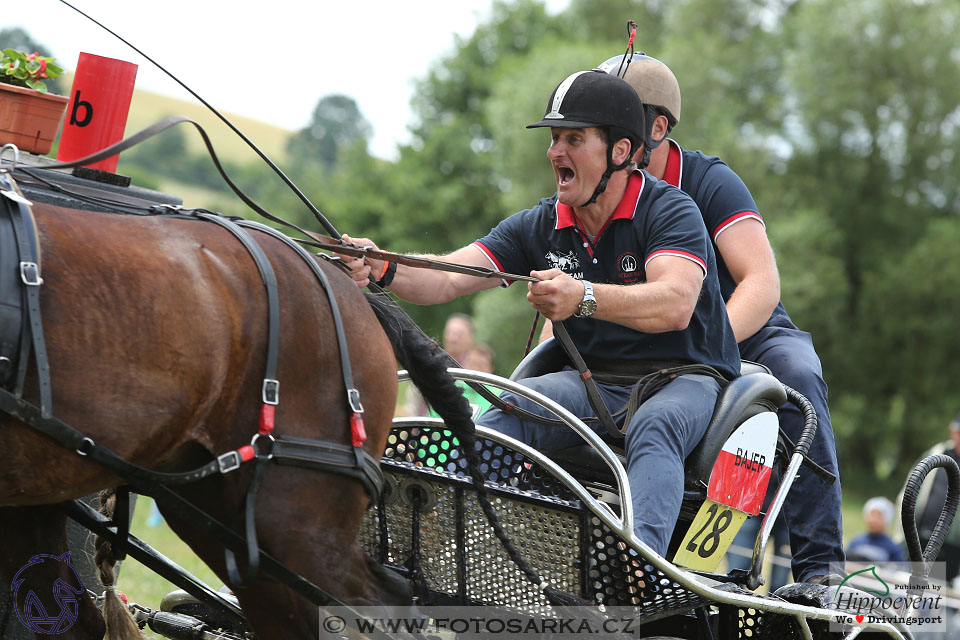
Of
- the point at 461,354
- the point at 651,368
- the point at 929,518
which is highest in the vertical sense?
the point at 651,368

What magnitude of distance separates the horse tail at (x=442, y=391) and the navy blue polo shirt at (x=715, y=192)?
1694 mm

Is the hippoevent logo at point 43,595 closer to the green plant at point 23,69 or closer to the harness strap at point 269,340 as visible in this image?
the harness strap at point 269,340

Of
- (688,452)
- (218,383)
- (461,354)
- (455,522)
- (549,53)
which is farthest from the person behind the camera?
(549,53)

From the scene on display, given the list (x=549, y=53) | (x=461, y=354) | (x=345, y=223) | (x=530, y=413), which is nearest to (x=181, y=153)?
(x=345, y=223)

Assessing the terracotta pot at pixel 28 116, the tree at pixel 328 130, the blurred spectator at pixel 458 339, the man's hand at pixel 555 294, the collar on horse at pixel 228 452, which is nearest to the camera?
the collar on horse at pixel 228 452

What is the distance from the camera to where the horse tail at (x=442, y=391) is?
271cm

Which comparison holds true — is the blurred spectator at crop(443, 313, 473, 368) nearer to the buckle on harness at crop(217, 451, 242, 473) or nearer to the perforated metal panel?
the perforated metal panel

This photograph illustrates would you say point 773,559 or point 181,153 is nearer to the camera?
point 773,559

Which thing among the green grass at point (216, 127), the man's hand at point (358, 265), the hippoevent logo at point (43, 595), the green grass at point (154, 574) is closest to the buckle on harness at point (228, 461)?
the man's hand at point (358, 265)

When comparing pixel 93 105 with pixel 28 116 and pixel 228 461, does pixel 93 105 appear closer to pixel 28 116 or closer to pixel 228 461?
pixel 28 116

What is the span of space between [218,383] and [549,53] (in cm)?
2297

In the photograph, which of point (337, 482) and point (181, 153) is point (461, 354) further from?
point (181, 153)

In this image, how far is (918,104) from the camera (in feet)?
68.4

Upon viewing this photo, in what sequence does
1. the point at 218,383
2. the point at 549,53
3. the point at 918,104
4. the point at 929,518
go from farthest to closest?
the point at 549,53 → the point at 918,104 → the point at 929,518 → the point at 218,383
